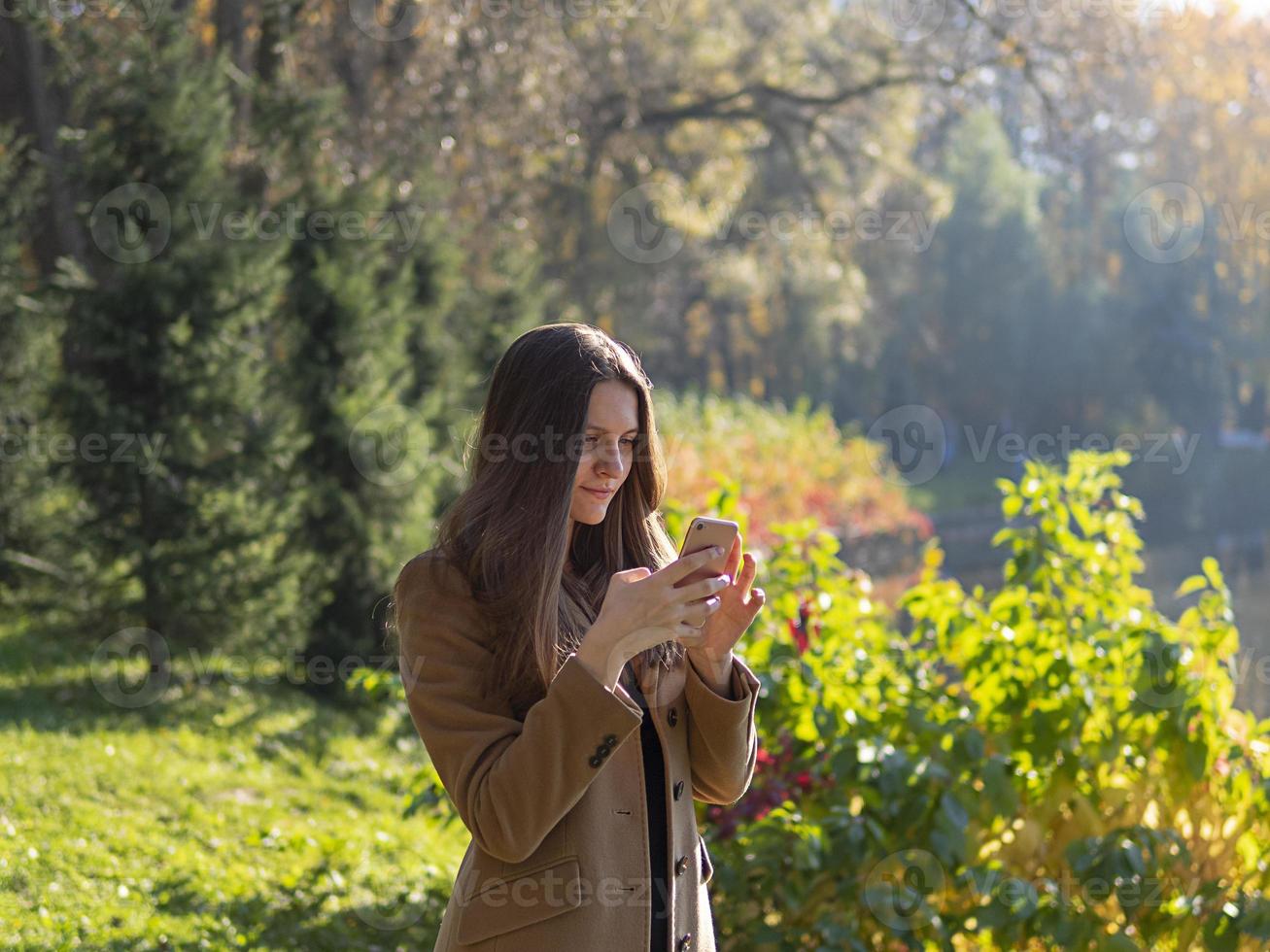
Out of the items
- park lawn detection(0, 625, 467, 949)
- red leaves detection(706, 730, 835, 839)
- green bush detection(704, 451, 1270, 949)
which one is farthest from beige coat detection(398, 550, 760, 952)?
park lawn detection(0, 625, 467, 949)

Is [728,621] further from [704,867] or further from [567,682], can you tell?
[704,867]

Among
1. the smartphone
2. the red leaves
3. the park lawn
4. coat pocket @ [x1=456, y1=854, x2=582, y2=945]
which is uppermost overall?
the smartphone

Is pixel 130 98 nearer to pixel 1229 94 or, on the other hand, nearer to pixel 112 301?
pixel 112 301

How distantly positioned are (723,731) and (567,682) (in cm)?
36

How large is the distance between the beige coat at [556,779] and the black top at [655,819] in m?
0.02

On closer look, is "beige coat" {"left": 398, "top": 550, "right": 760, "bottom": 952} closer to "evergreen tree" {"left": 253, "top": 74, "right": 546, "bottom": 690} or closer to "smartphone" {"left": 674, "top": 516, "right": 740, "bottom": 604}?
"smartphone" {"left": 674, "top": 516, "right": 740, "bottom": 604}

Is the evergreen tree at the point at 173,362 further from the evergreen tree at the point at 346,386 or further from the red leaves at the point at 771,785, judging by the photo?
the red leaves at the point at 771,785

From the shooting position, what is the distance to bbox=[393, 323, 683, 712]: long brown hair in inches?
78.6

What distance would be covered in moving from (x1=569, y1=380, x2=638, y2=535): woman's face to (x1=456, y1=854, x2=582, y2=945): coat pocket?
0.55 metres

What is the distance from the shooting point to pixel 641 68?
1662 centimetres

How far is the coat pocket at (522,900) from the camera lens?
1.91 metres

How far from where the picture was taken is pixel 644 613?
71.0 inches

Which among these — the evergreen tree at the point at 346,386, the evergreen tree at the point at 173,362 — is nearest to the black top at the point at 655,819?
the evergreen tree at the point at 173,362

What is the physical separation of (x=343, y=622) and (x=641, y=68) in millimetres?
10674
